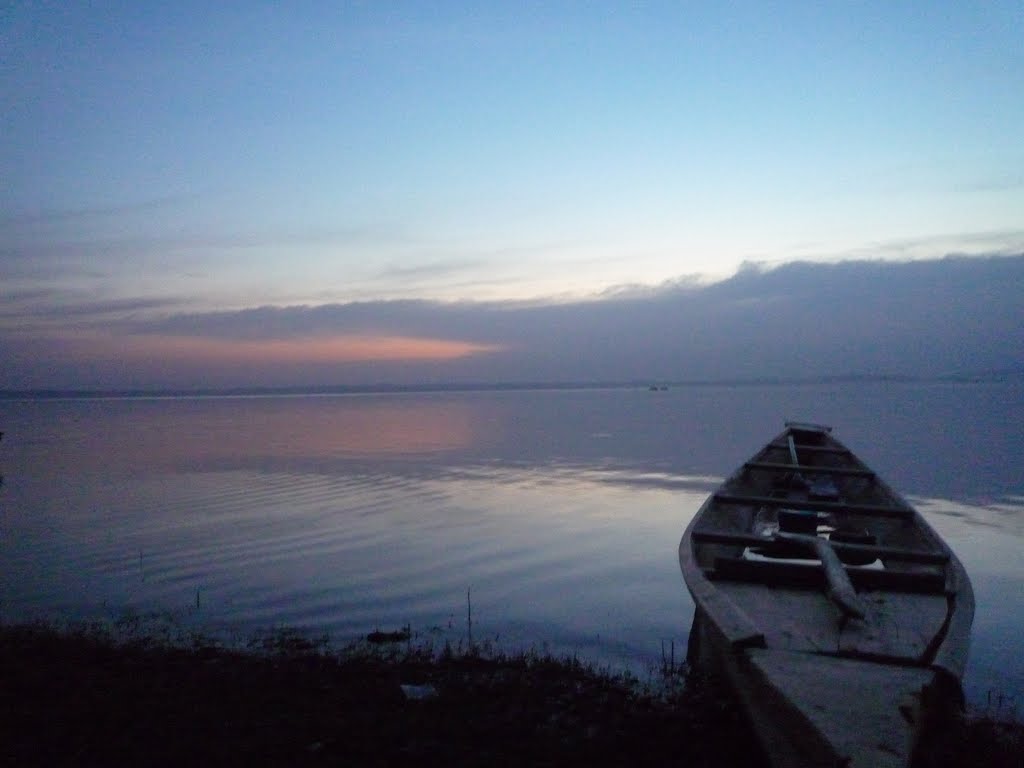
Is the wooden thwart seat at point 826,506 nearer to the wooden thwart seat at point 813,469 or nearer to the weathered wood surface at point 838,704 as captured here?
the wooden thwart seat at point 813,469

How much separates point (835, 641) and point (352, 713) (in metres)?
3.30

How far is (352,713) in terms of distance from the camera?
19.0ft

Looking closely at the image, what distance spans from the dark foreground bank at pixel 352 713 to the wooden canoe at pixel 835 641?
0.78m

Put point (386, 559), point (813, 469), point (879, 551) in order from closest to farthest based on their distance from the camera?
point (879, 551) < point (386, 559) < point (813, 469)

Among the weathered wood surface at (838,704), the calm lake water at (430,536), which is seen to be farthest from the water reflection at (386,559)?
the weathered wood surface at (838,704)

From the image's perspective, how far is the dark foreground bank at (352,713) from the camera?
16.8 feet

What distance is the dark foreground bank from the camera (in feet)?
16.8

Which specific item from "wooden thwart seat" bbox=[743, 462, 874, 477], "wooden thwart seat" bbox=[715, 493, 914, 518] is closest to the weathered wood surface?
"wooden thwart seat" bbox=[715, 493, 914, 518]

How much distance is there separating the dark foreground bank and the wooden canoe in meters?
0.78

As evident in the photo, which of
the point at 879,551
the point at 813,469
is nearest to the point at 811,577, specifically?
the point at 879,551

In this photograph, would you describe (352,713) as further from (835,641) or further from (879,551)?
(879,551)

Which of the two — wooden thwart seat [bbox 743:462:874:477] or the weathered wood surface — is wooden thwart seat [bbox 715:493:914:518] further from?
the weathered wood surface

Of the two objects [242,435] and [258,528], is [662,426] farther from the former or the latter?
[258,528]

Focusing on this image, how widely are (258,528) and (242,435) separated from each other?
25.4 meters
